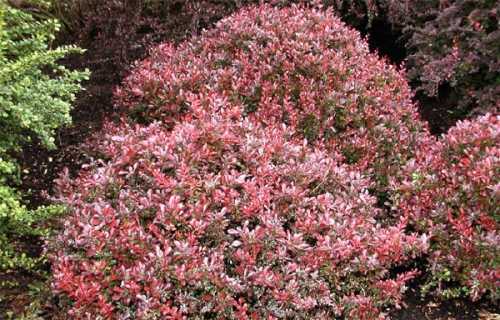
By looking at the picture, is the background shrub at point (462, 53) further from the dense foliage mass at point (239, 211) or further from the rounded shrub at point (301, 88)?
the dense foliage mass at point (239, 211)

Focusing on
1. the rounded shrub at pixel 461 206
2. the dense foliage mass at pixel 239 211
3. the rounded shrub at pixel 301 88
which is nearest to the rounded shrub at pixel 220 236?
the dense foliage mass at pixel 239 211

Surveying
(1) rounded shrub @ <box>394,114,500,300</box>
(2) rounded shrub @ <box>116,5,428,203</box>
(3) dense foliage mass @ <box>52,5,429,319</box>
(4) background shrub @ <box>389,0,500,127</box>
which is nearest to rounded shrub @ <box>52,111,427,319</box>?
(3) dense foliage mass @ <box>52,5,429,319</box>

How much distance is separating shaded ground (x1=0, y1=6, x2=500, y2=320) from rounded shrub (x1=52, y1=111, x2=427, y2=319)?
0.28 m

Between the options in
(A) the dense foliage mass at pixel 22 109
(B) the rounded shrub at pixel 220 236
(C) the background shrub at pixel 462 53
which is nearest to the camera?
Answer: (B) the rounded shrub at pixel 220 236

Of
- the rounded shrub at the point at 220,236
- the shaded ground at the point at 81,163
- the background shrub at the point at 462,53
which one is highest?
the background shrub at the point at 462,53

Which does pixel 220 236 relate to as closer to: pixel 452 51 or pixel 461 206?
pixel 461 206

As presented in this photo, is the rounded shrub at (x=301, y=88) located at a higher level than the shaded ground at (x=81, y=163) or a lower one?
higher

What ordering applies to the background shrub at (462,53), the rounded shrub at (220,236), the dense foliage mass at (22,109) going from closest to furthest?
the rounded shrub at (220,236) < the dense foliage mass at (22,109) < the background shrub at (462,53)

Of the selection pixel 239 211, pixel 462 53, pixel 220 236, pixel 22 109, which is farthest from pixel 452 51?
pixel 22 109

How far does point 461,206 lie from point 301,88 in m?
1.10

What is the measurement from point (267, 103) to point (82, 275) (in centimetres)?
147

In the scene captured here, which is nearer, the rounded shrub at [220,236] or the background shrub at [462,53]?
the rounded shrub at [220,236]

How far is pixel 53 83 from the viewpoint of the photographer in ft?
9.36

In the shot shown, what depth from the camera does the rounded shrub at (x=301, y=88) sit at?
10.7 ft
